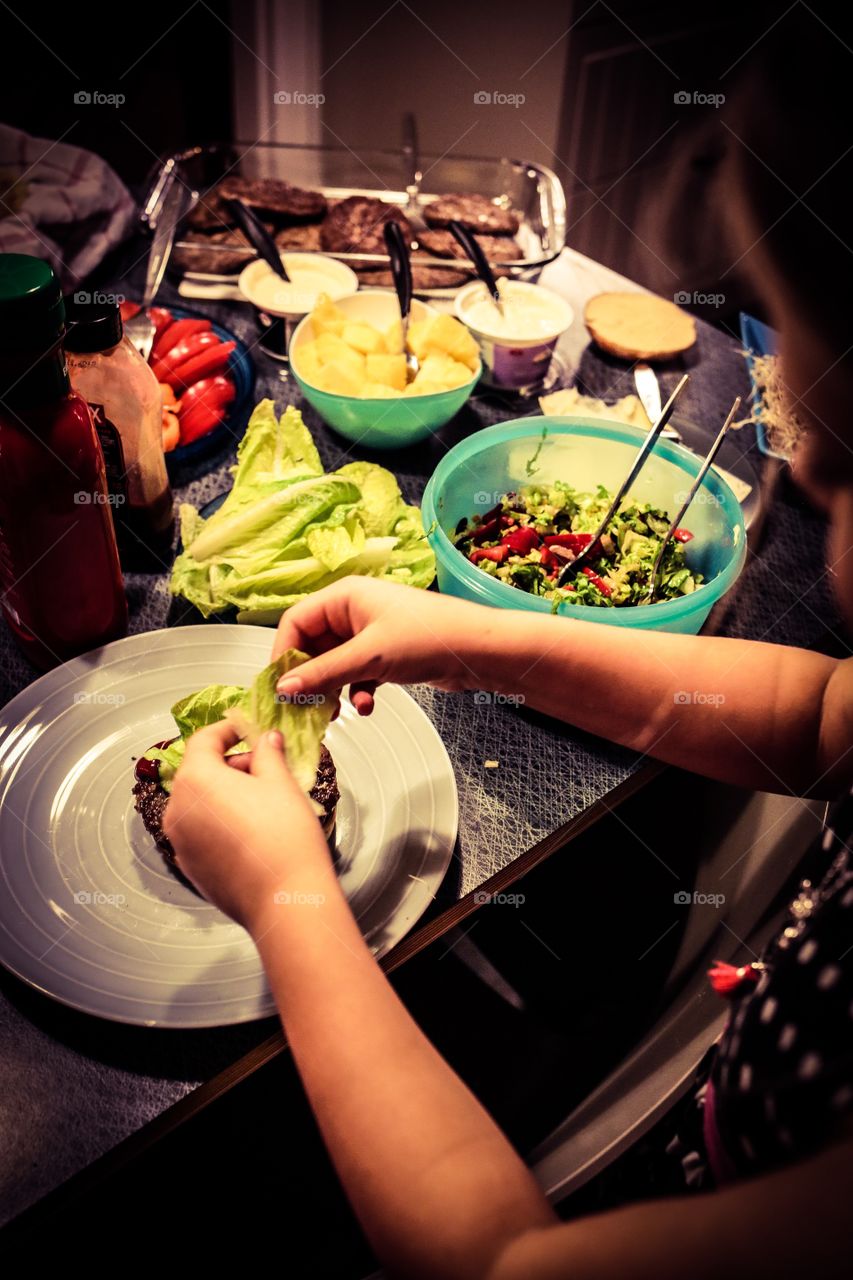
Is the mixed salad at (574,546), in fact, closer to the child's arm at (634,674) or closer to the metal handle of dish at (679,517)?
the metal handle of dish at (679,517)

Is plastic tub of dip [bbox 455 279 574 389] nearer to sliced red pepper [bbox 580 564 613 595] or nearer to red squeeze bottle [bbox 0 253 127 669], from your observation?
sliced red pepper [bbox 580 564 613 595]

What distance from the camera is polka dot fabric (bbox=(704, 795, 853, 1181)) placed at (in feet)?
2.56

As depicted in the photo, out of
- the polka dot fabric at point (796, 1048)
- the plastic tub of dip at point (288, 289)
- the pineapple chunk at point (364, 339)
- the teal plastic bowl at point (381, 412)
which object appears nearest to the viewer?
the polka dot fabric at point (796, 1048)

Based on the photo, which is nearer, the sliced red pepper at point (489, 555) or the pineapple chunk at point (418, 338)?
the sliced red pepper at point (489, 555)

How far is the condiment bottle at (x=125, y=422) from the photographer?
1.39m

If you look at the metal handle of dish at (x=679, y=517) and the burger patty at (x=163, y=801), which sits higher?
the metal handle of dish at (x=679, y=517)

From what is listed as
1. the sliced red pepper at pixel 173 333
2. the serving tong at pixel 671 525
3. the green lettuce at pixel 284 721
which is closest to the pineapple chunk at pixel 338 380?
the sliced red pepper at pixel 173 333

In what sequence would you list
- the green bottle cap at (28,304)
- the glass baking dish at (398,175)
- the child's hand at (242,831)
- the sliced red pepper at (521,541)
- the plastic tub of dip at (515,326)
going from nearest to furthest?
the child's hand at (242,831) → the green bottle cap at (28,304) → the sliced red pepper at (521,541) → the plastic tub of dip at (515,326) → the glass baking dish at (398,175)

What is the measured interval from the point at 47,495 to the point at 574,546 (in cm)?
91

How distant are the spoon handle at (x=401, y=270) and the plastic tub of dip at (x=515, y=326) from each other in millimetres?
169

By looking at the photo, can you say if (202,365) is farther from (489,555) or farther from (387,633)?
(387,633)

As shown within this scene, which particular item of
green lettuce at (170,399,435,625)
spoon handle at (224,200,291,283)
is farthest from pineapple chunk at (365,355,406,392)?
spoon handle at (224,200,291,283)

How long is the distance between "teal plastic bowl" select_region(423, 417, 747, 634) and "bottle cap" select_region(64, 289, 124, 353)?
593 mm

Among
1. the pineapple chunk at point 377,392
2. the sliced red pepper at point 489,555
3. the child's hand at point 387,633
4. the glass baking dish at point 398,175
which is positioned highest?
the glass baking dish at point 398,175
